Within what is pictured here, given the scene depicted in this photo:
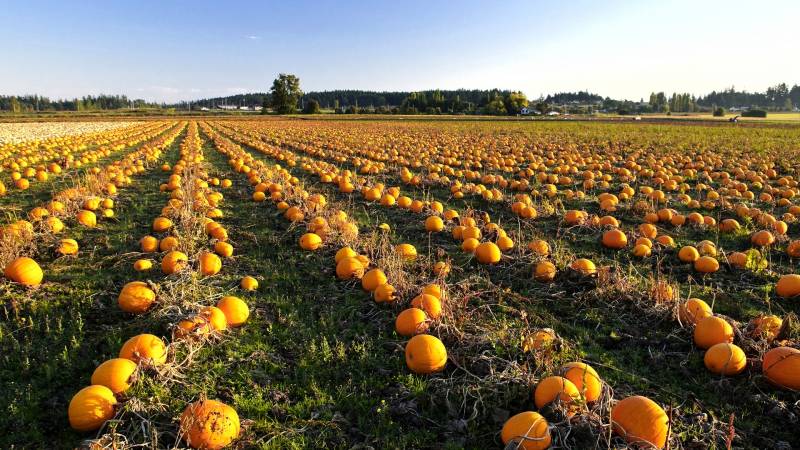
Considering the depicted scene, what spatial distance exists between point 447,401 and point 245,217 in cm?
659

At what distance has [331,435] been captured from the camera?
3207 millimetres

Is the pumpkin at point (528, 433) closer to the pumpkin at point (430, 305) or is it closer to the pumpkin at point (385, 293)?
the pumpkin at point (430, 305)

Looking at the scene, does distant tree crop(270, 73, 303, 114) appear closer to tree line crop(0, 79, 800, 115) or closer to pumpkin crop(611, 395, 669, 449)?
tree line crop(0, 79, 800, 115)

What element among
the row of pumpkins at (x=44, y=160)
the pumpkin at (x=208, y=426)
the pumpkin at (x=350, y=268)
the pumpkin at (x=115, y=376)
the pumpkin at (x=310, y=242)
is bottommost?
the pumpkin at (x=208, y=426)

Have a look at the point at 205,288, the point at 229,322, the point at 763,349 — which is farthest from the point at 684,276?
the point at 205,288

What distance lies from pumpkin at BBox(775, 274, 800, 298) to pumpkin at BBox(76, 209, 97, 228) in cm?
1049

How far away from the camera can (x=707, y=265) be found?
6043 millimetres

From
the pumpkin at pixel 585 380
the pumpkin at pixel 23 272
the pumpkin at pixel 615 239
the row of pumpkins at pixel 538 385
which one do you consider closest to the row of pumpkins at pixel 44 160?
the pumpkin at pixel 23 272

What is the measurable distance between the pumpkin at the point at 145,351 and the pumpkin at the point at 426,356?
212 cm

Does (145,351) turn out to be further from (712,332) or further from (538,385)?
(712,332)

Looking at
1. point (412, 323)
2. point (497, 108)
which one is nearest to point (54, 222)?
point (412, 323)

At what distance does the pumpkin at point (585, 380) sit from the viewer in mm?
3242

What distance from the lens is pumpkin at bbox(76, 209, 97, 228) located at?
25.5 feet

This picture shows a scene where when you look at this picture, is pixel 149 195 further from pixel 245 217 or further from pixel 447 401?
pixel 447 401
